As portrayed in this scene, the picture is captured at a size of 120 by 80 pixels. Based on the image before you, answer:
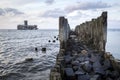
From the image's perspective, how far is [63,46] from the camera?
1634 cm

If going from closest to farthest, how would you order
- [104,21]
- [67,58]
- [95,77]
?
1. [95,77]
2. [67,58]
3. [104,21]

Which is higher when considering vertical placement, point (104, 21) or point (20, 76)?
point (104, 21)

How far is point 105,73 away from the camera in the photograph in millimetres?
10531

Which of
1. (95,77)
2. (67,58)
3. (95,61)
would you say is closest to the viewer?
(95,77)

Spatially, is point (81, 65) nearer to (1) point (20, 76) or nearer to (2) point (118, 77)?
(2) point (118, 77)

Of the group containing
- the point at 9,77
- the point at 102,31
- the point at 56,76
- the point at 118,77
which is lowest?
the point at 9,77

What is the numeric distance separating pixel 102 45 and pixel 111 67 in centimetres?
453

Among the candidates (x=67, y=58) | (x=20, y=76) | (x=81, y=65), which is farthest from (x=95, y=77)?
(x=20, y=76)

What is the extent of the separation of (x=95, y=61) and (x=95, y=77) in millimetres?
3027

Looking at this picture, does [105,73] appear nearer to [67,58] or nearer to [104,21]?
[67,58]

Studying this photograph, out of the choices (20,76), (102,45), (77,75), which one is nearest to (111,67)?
(77,75)

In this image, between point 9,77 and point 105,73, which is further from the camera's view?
point 9,77

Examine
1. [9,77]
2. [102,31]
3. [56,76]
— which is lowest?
[9,77]

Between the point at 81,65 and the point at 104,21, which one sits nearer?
the point at 81,65
